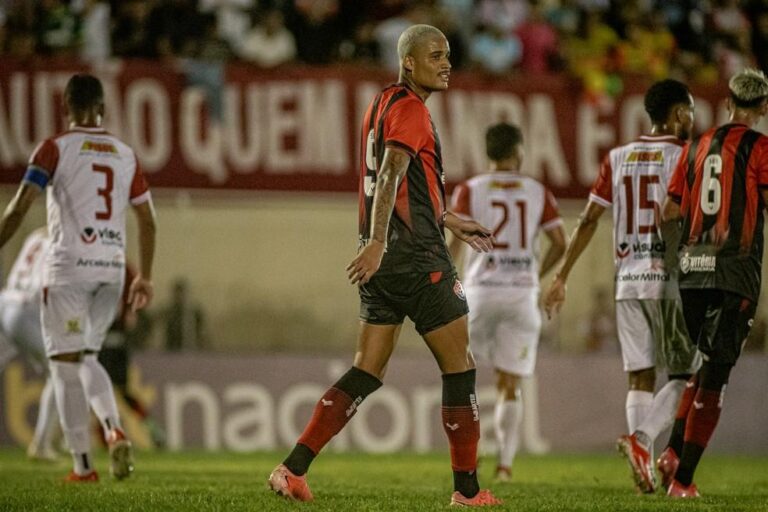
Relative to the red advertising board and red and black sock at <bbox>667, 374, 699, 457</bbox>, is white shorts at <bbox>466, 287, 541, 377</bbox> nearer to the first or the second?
red and black sock at <bbox>667, 374, 699, 457</bbox>

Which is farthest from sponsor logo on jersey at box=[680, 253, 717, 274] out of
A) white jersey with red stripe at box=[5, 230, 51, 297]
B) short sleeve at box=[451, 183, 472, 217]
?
white jersey with red stripe at box=[5, 230, 51, 297]

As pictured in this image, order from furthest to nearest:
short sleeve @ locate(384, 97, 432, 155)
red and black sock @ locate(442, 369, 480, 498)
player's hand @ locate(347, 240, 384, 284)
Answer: red and black sock @ locate(442, 369, 480, 498) < short sleeve @ locate(384, 97, 432, 155) < player's hand @ locate(347, 240, 384, 284)

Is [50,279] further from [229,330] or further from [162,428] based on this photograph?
[229,330]

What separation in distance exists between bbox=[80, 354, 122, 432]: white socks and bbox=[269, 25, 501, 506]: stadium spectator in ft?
7.72

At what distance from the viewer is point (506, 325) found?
10828 millimetres

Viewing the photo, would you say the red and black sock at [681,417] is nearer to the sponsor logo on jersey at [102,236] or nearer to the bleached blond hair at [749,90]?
the bleached blond hair at [749,90]

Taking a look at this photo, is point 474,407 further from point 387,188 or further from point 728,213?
point 728,213

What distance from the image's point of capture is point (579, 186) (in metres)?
17.0

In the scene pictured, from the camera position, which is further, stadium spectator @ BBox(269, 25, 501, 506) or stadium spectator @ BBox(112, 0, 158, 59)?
stadium spectator @ BBox(112, 0, 158, 59)

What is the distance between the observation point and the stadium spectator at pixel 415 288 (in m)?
7.08

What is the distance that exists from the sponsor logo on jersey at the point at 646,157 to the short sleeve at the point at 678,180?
0.48 meters

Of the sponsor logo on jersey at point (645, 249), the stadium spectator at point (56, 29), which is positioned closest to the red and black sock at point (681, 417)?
the sponsor logo on jersey at point (645, 249)

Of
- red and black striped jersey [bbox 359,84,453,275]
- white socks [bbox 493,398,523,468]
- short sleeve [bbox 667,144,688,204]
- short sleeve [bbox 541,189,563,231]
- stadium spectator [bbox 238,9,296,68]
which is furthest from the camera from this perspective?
stadium spectator [bbox 238,9,296,68]

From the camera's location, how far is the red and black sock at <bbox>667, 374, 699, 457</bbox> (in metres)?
8.51
